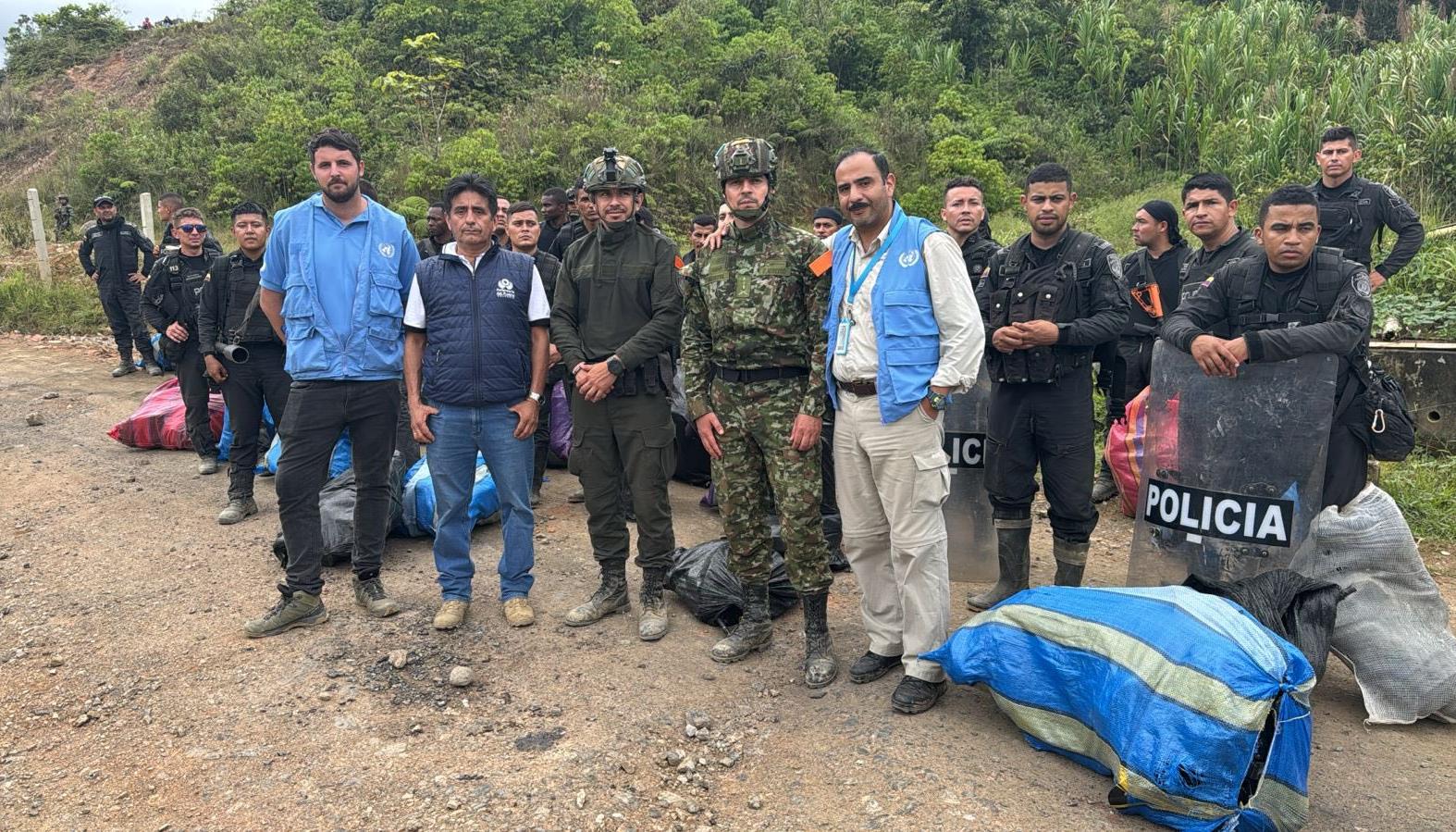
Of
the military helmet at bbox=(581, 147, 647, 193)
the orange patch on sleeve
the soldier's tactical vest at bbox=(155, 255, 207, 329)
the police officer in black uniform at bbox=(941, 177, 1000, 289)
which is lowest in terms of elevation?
the soldier's tactical vest at bbox=(155, 255, 207, 329)

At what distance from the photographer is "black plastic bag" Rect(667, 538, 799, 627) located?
401 centimetres

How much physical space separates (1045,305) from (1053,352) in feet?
0.69

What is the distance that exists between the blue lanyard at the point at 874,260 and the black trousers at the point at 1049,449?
3.39ft

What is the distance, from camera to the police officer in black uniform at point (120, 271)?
30.1 feet

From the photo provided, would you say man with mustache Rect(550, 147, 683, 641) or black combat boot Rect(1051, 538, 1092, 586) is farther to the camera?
black combat boot Rect(1051, 538, 1092, 586)

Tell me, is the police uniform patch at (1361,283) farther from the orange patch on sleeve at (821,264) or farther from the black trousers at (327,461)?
the black trousers at (327,461)

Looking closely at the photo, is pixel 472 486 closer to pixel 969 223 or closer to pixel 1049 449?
pixel 1049 449

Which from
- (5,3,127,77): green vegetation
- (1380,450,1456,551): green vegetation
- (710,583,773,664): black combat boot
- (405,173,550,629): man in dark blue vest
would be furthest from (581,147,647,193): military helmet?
(5,3,127,77): green vegetation

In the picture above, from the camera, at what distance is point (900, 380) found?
10.5ft

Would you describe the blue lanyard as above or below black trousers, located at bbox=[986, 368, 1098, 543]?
above

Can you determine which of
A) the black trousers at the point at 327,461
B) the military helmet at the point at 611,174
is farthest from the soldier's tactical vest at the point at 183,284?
the military helmet at the point at 611,174

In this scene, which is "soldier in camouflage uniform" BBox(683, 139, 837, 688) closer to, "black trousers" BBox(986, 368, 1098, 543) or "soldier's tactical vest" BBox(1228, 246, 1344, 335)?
"black trousers" BBox(986, 368, 1098, 543)

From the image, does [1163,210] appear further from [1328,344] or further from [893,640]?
[893,640]

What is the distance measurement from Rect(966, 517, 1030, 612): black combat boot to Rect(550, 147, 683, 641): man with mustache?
148cm
